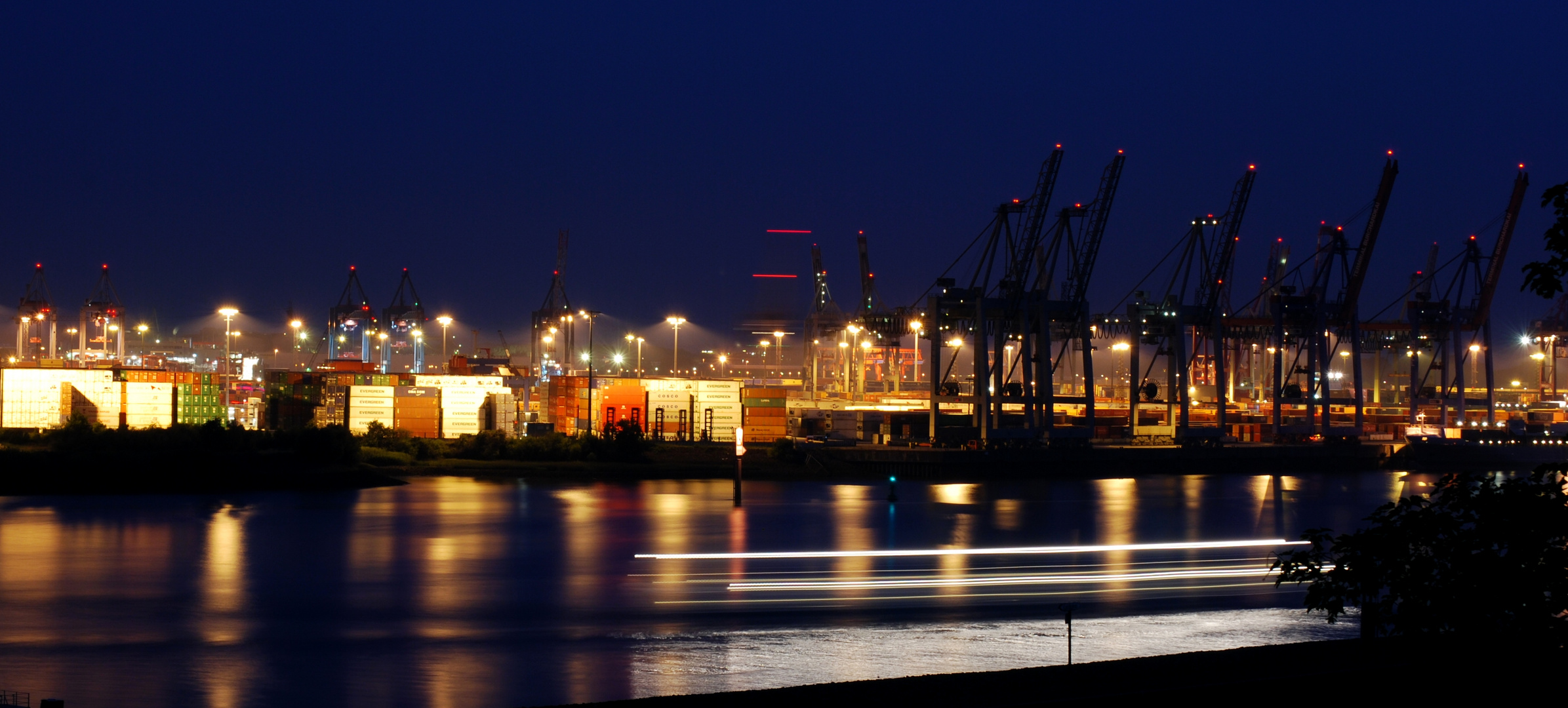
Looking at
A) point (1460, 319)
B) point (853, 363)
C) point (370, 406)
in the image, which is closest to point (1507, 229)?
point (1460, 319)

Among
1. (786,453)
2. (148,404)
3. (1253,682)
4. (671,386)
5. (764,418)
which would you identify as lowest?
(786,453)

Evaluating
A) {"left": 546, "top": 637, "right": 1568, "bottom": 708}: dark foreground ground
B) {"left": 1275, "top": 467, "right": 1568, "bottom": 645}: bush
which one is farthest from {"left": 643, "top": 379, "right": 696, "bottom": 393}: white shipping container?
{"left": 1275, "top": 467, "right": 1568, "bottom": 645}: bush

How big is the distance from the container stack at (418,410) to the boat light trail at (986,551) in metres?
21.6

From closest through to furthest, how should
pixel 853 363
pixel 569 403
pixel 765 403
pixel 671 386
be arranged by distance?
pixel 765 403 < pixel 671 386 < pixel 569 403 < pixel 853 363

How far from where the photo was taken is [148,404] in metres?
39.2

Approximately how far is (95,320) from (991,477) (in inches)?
2203

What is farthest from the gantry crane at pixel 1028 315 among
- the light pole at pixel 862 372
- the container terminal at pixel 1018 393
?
the light pole at pixel 862 372

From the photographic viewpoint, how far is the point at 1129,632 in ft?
41.7

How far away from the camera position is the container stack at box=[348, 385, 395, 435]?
3862cm

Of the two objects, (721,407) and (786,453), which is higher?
(721,407)

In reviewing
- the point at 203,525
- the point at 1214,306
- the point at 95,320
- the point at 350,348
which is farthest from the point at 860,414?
the point at 350,348

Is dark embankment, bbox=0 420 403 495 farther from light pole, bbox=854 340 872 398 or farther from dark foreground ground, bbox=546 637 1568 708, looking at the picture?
light pole, bbox=854 340 872 398

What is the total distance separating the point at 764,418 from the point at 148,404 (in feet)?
67.2

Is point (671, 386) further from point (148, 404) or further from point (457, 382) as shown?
point (148, 404)
